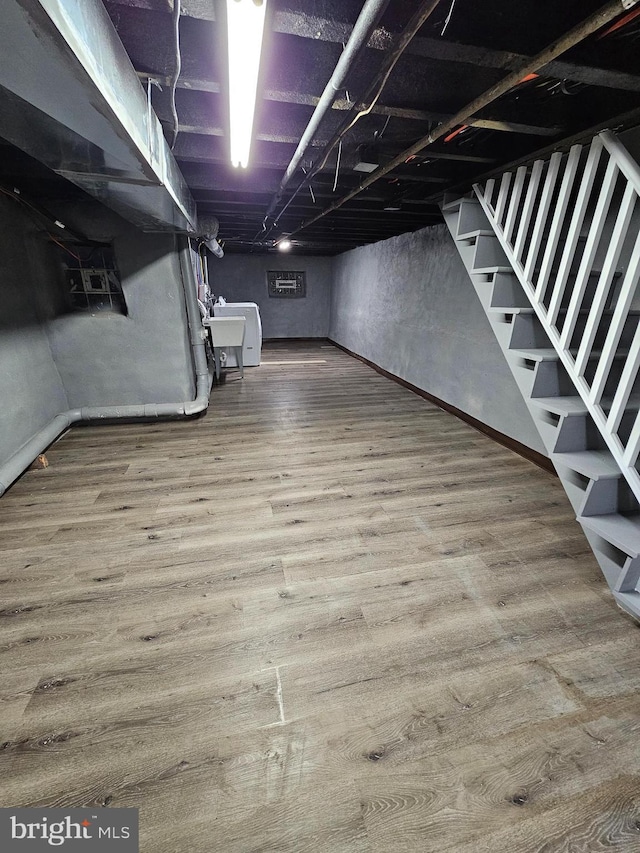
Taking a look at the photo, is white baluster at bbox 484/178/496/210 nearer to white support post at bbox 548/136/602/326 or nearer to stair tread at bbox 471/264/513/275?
stair tread at bbox 471/264/513/275

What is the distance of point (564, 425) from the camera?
1.88 meters

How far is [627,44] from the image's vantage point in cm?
136

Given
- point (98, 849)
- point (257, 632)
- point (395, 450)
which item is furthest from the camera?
point (395, 450)

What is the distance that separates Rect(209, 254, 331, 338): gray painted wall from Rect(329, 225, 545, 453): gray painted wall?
2.04 m

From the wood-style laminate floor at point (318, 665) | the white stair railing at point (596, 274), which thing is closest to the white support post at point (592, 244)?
the white stair railing at point (596, 274)

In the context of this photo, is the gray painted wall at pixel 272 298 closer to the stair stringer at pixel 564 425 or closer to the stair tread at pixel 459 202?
the stair tread at pixel 459 202

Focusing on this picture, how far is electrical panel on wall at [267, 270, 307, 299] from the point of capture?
8.73 meters

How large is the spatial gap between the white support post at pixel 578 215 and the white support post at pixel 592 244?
0.06 meters

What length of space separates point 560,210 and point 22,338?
152 inches

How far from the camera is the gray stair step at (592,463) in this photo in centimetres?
169

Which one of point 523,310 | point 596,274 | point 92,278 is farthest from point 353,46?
point 92,278

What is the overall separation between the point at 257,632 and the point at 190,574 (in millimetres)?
504

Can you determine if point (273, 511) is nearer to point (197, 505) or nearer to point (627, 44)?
point (197, 505)

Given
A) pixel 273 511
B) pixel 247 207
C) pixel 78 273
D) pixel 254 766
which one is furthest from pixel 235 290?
pixel 254 766
